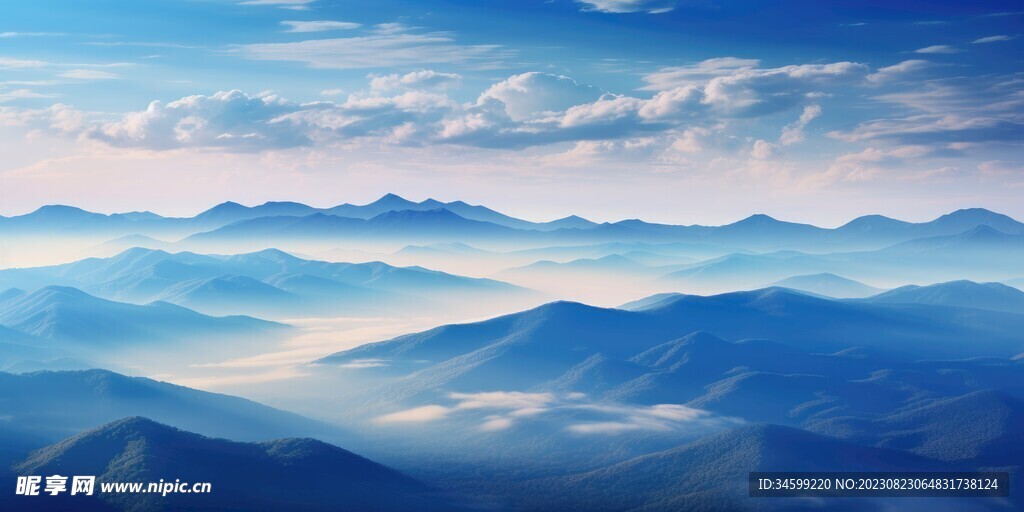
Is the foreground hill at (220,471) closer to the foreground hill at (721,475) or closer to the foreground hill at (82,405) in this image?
the foreground hill at (721,475)

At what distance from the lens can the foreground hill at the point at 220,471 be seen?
12475cm

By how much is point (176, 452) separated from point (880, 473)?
11346 cm

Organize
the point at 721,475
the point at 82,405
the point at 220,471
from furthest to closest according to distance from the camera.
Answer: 1. the point at 82,405
2. the point at 721,475
3. the point at 220,471

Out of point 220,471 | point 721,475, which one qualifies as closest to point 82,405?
point 220,471

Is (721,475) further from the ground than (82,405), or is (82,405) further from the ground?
(82,405)

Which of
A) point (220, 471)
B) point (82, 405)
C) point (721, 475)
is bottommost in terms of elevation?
point (721, 475)

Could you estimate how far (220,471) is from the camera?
438ft

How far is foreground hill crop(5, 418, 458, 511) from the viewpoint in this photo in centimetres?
12475

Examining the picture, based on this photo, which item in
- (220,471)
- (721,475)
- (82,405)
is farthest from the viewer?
(82,405)

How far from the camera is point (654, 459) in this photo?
17012cm

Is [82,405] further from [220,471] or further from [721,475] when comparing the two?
[721,475]

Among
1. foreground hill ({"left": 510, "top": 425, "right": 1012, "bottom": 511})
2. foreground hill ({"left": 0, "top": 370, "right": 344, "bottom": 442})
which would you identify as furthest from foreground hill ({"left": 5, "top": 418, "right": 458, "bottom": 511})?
foreground hill ({"left": 0, "top": 370, "right": 344, "bottom": 442})

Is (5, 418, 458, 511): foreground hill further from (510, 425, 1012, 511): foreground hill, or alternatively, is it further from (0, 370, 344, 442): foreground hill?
(0, 370, 344, 442): foreground hill

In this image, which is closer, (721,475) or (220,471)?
(220,471)
